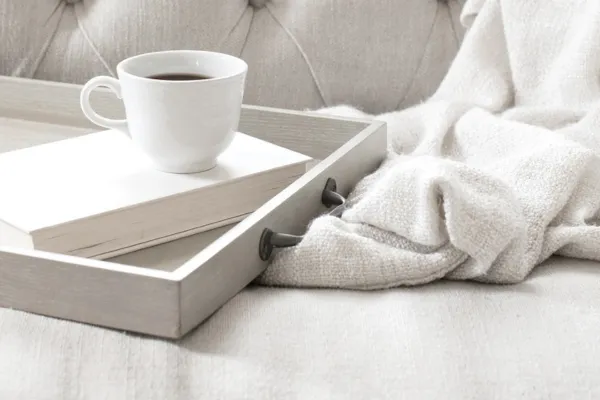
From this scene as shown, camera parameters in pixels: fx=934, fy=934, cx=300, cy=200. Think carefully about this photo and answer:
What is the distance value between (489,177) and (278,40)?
45 cm

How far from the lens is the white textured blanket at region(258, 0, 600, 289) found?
0.67m

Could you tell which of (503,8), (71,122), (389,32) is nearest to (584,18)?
(503,8)

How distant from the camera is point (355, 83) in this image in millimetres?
1083

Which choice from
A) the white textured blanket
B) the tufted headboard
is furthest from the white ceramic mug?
the tufted headboard

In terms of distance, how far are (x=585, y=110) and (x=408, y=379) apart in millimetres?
491

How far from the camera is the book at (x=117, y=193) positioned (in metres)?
0.66

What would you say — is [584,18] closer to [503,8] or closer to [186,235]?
[503,8]

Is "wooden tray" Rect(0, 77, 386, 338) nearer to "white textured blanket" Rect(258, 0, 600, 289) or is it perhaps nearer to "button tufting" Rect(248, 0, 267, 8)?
"white textured blanket" Rect(258, 0, 600, 289)

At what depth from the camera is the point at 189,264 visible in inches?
23.1

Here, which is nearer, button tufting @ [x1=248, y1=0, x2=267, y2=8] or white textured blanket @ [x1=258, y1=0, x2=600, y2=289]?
white textured blanket @ [x1=258, y1=0, x2=600, y2=289]

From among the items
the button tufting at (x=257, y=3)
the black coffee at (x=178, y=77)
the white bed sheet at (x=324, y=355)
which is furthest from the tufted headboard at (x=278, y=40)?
the white bed sheet at (x=324, y=355)

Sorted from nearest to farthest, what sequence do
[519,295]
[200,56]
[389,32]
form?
[519,295]
[200,56]
[389,32]

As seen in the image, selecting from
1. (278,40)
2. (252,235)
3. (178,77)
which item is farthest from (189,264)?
(278,40)

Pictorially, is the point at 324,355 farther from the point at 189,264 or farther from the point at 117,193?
the point at 117,193
